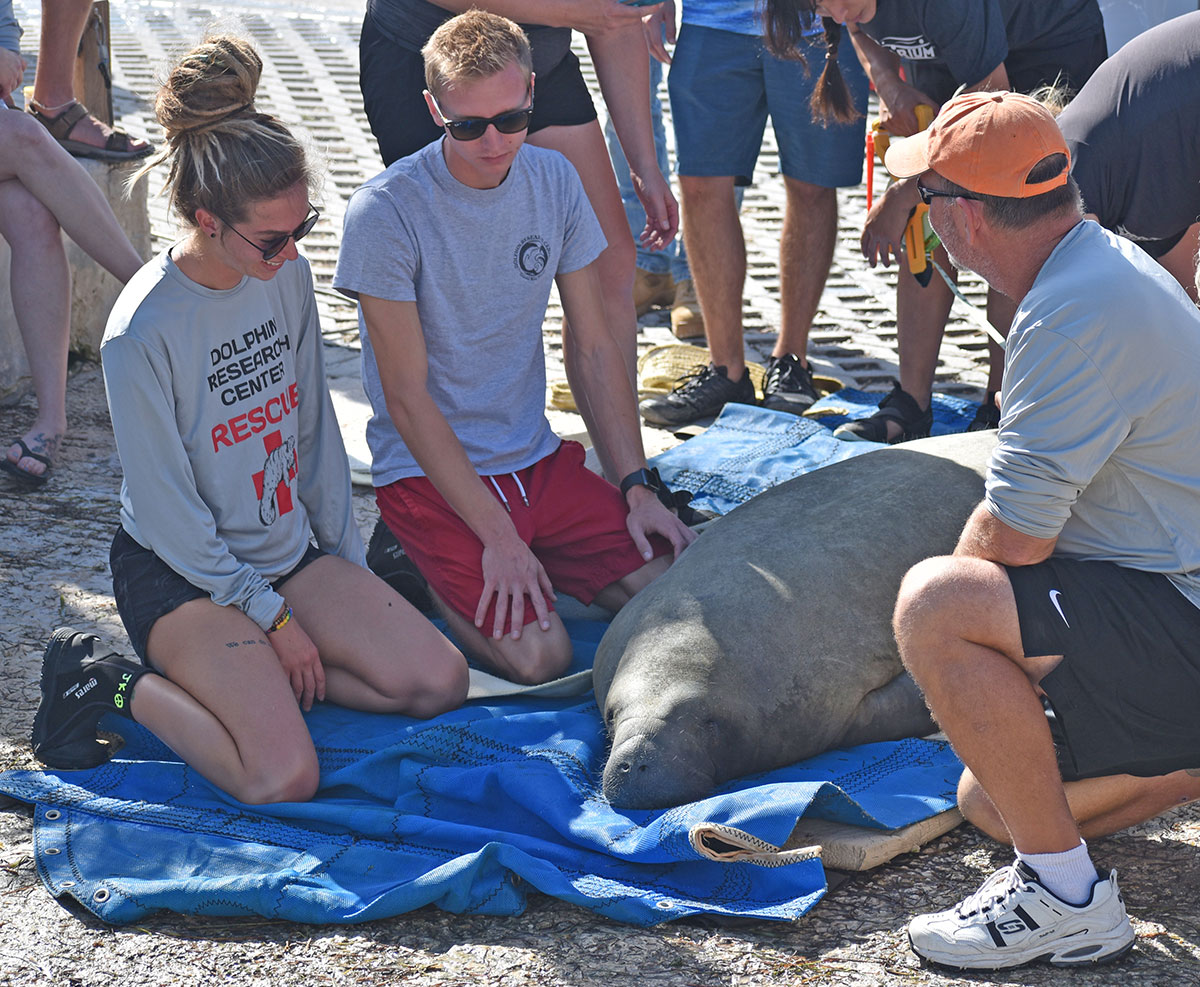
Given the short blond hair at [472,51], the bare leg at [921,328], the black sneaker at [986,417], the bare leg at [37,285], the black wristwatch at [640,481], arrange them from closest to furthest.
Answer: the short blond hair at [472,51] < the black wristwatch at [640,481] < the bare leg at [37,285] < the black sneaker at [986,417] < the bare leg at [921,328]

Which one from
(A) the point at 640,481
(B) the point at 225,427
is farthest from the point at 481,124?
(A) the point at 640,481

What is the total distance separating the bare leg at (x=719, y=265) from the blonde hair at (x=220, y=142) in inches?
107

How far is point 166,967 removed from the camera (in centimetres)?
262

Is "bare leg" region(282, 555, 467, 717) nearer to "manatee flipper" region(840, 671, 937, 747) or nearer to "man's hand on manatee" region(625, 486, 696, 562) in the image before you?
"man's hand on manatee" region(625, 486, 696, 562)

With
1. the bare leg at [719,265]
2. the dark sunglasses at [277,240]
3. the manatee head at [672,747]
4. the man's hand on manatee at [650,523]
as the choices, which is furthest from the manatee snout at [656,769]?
the bare leg at [719,265]

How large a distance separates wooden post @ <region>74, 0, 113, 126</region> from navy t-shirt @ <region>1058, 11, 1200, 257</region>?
4381 millimetres

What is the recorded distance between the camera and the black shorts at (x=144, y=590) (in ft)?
10.9

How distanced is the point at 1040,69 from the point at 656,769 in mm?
3243

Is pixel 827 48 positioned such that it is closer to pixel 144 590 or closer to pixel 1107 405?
pixel 1107 405

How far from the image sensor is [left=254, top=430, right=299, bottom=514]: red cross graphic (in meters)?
3.51

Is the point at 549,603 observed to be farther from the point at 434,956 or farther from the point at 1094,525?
the point at 1094,525

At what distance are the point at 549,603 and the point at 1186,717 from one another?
1.79m

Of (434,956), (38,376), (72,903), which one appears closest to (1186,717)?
(434,956)

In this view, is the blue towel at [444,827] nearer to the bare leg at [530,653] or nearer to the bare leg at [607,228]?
the bare leg at [530,653]
